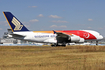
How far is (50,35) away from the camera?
157ft

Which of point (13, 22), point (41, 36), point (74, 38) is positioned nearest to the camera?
point (74, 38)

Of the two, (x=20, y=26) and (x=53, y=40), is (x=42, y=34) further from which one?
(x=20, y=26)

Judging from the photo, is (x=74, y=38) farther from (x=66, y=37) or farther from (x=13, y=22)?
(x=13, y=22)

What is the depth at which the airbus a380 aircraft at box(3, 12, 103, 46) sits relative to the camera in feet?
152

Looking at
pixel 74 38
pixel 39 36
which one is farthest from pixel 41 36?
pixel 74 38

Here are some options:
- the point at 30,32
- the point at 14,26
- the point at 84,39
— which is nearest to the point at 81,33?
the point at 84,39

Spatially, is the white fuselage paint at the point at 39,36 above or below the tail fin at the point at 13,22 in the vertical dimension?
below

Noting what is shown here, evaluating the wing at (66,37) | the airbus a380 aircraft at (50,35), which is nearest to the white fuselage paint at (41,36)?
the airbus a380 aircraft at (50,35)

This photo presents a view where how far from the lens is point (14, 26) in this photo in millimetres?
49000

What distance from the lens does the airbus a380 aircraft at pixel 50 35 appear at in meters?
46.5

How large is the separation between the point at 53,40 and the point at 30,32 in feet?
22.2

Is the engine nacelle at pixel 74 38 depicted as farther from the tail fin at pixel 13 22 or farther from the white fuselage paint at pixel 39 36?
the tail fin at pixel 13 22

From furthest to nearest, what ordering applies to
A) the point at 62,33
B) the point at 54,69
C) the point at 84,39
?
the point at 84,39 < the point at 62,33 < the point at 54,69

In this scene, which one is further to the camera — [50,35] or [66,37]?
[50,35]
